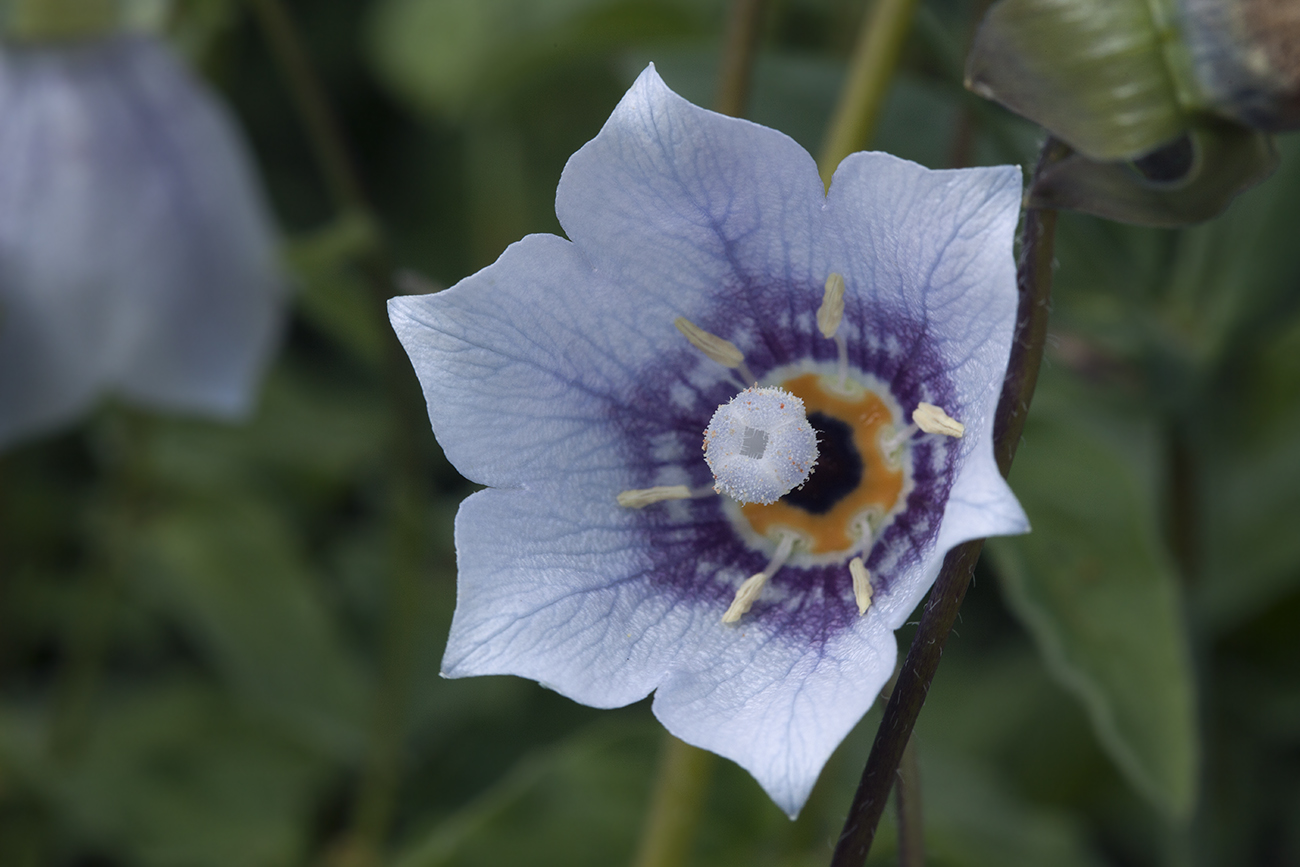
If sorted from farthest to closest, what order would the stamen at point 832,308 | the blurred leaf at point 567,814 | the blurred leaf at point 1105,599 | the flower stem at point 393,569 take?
the flower stem at point 393,569, the blurred leaf at point 567,814, the blurred leaf at point 1105,599, the stamen at point 832,308

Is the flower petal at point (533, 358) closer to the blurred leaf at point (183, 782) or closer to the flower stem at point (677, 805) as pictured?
the flower stem at point (677, 805)

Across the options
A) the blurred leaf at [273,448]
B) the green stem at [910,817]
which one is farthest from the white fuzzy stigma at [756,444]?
the blurred leaf at [273,448]

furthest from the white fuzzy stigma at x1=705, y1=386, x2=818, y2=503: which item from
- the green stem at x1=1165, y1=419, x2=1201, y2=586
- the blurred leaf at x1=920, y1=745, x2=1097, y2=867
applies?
the green stem at x1=1165, y1=419, x2=1201, y2=586

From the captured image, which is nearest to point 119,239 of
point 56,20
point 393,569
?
point 56,20

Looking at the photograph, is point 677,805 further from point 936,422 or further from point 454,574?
point 454,574

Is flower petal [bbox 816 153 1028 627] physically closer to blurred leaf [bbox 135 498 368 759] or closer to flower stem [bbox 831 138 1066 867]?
flower stem [bbox 831 138 1066 867]
